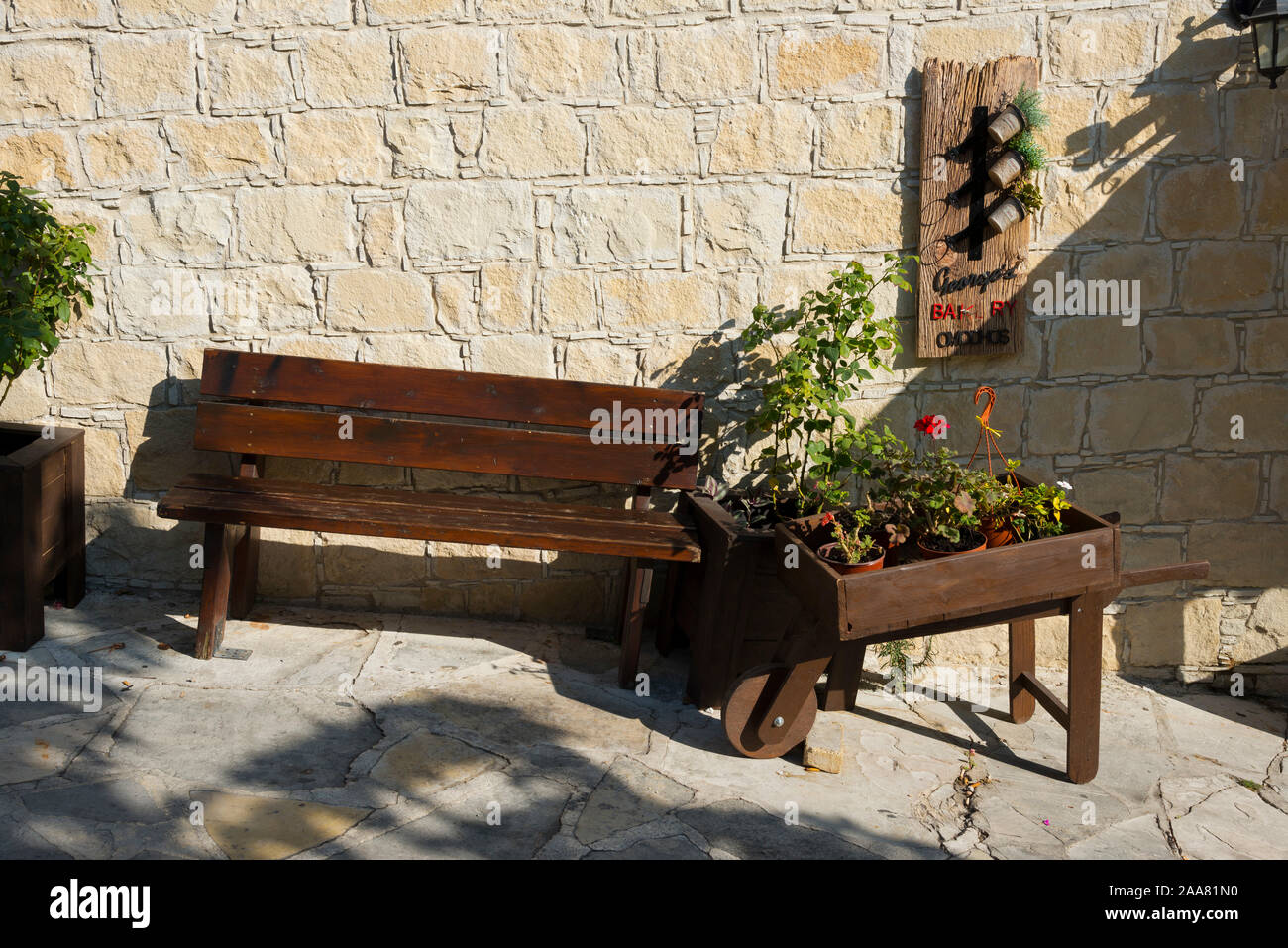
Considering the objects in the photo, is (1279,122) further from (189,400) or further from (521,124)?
(189,400)

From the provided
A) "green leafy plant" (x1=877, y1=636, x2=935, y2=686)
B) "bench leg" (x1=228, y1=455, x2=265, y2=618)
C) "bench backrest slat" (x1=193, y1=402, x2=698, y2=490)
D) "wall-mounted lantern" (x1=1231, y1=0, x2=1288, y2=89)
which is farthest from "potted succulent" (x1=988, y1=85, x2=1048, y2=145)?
"bench leg" (x1=228, y1=455, x2=265, y2=618)

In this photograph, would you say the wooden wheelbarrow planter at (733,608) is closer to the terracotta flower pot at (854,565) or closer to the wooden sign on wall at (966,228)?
the terracotta flower pot at (854,565)

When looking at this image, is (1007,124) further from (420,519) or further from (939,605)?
(420,519)

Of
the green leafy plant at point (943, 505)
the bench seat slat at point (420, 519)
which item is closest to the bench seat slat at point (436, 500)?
the bench seat slat at point (420, 519)

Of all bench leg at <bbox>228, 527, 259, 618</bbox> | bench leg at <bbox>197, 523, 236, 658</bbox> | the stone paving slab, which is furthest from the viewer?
bench leg at <bbox>228, 527, 259, 618</bbox>

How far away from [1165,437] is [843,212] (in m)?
1.52

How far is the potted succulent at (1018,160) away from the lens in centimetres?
431

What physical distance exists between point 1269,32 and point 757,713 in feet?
9.74

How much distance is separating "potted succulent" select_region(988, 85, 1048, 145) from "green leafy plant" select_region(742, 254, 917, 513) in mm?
539

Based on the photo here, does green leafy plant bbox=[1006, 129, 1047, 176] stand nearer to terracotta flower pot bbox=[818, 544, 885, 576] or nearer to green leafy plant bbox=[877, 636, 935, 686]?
terracotta flower pot bbox=[818, 544, 885, 576]

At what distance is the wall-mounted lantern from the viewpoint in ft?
13.7

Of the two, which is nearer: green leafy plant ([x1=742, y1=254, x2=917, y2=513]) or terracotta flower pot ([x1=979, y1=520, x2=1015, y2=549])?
terracotta flower pot ([x1=979, y1=520, x2=1015, y2=549])

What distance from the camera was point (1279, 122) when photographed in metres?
4.44

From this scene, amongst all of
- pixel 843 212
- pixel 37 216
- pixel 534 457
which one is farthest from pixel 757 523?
pixel 37 216
